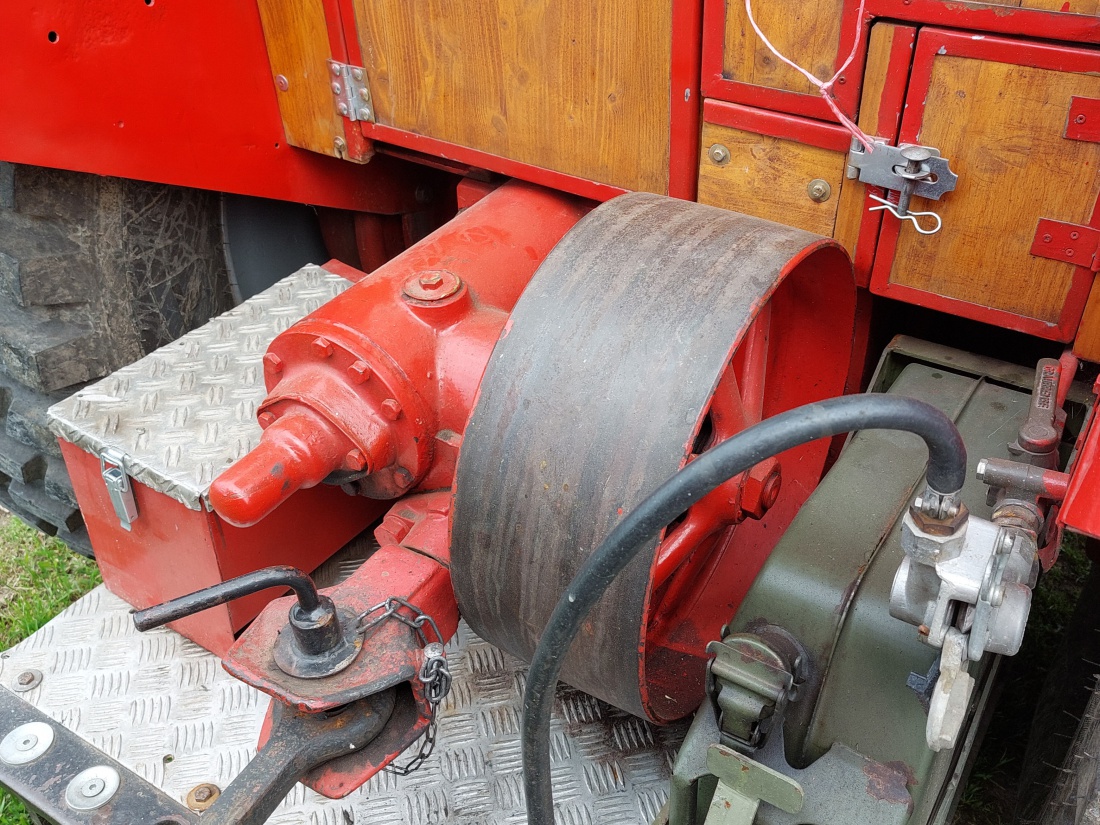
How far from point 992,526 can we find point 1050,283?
1.80 ft

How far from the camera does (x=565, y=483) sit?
1.19 metres

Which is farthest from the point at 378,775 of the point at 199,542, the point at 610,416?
the point at 610,416

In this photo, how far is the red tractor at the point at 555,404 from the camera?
45.1 inches

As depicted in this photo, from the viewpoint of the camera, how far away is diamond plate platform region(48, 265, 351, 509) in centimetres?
172

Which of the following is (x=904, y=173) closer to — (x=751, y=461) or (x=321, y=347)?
(x=751, y=461)

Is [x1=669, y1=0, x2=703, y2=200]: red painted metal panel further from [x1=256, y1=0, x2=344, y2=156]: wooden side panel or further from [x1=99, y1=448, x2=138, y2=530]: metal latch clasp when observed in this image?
[x1=99, y1=448, x2=138, y2=530]: metal latch clasp

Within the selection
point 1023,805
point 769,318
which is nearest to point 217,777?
point 769,318

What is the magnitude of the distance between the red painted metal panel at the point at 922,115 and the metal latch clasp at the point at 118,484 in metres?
1.34

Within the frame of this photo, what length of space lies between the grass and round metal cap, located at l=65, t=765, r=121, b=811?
38.0 inches

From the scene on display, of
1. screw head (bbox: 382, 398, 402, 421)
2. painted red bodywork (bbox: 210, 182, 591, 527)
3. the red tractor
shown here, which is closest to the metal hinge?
the red tractor

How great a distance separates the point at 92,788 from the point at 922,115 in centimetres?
149

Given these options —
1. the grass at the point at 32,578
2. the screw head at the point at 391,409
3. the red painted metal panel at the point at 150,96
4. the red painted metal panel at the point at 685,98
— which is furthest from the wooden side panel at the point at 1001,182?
the grass at the point at 32,578

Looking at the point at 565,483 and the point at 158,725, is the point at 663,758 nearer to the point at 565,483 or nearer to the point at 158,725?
the point at 565,483

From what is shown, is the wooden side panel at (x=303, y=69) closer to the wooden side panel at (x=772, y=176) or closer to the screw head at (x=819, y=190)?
the wooden side panel at (x=772, y=176)
